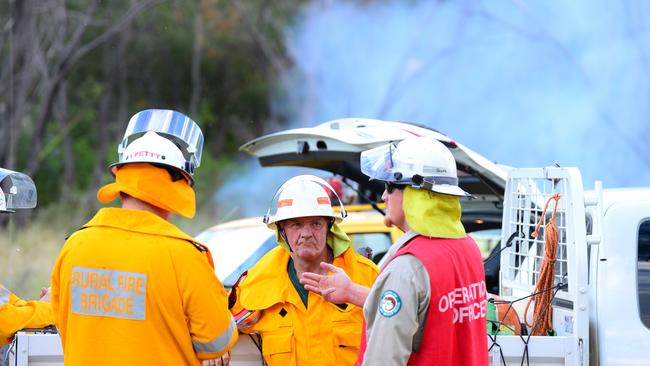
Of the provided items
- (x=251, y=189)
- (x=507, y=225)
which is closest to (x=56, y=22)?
(x=251, y=189)

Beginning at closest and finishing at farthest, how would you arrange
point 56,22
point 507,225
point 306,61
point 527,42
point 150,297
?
point 150,297 → point 507,225 → point 527,42 → point 56,22 → point 306,61

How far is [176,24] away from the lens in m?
26.8

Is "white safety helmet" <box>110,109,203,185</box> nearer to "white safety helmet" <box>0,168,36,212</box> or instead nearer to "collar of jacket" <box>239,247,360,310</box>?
"collar of jacket" <box>239,247,360,310</box>

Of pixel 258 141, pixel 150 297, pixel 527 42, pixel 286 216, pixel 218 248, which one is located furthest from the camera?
pixel 527 42

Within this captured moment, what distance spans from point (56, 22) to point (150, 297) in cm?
1794

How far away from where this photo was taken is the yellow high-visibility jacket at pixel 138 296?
3395mm

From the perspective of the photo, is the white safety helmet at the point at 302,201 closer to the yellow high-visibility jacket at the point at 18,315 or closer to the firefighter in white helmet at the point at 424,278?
the firefighter in white helmet at the point at 424,278

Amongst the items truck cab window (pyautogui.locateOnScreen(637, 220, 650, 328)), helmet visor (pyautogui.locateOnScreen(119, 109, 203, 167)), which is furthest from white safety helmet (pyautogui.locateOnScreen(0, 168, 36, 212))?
truck cab window (pyautogui.locateOnScreen(637, 220, 650, 328))

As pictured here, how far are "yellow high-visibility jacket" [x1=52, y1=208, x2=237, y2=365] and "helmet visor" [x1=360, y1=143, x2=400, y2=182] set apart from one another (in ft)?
2.38

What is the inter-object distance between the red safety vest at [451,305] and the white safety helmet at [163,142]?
92cm

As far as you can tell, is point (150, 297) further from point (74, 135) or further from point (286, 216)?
point (74, 135)

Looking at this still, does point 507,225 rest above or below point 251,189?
below

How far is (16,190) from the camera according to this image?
4.55 metres

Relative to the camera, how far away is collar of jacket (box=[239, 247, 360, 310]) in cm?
417
